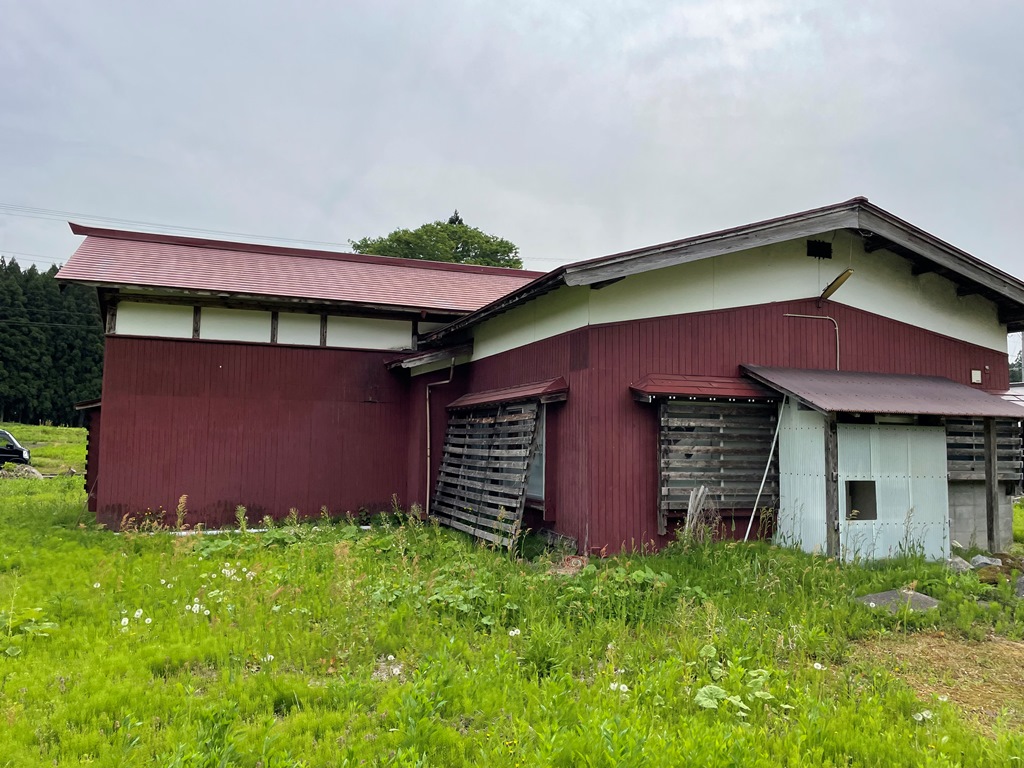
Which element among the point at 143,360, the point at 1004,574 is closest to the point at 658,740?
the point at 1004,574

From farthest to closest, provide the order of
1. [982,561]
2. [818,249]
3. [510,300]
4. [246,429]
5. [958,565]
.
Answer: [246,429], [818,249], [510,300], [982,561], [958,565]

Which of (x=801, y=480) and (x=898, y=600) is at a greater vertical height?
(x=801, y=480)

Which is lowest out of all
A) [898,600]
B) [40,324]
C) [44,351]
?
[898,600]

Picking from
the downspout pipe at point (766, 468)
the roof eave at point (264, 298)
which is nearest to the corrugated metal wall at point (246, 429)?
the roof eave at point (264, 298)

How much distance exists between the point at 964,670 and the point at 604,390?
3.93 m

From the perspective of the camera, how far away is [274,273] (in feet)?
36.3

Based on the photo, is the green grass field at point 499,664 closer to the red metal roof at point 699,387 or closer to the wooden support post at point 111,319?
the red metal roof at point 699,387

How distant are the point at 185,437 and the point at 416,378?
11.1ft

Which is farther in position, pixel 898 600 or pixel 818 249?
pixel 818 249

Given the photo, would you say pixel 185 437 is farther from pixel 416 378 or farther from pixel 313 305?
pixel 416 378

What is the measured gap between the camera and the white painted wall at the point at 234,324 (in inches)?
390

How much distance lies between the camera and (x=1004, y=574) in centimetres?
622

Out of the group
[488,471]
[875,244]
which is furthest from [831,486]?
[488,471]

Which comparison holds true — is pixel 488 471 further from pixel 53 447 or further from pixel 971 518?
pixel 53 447
